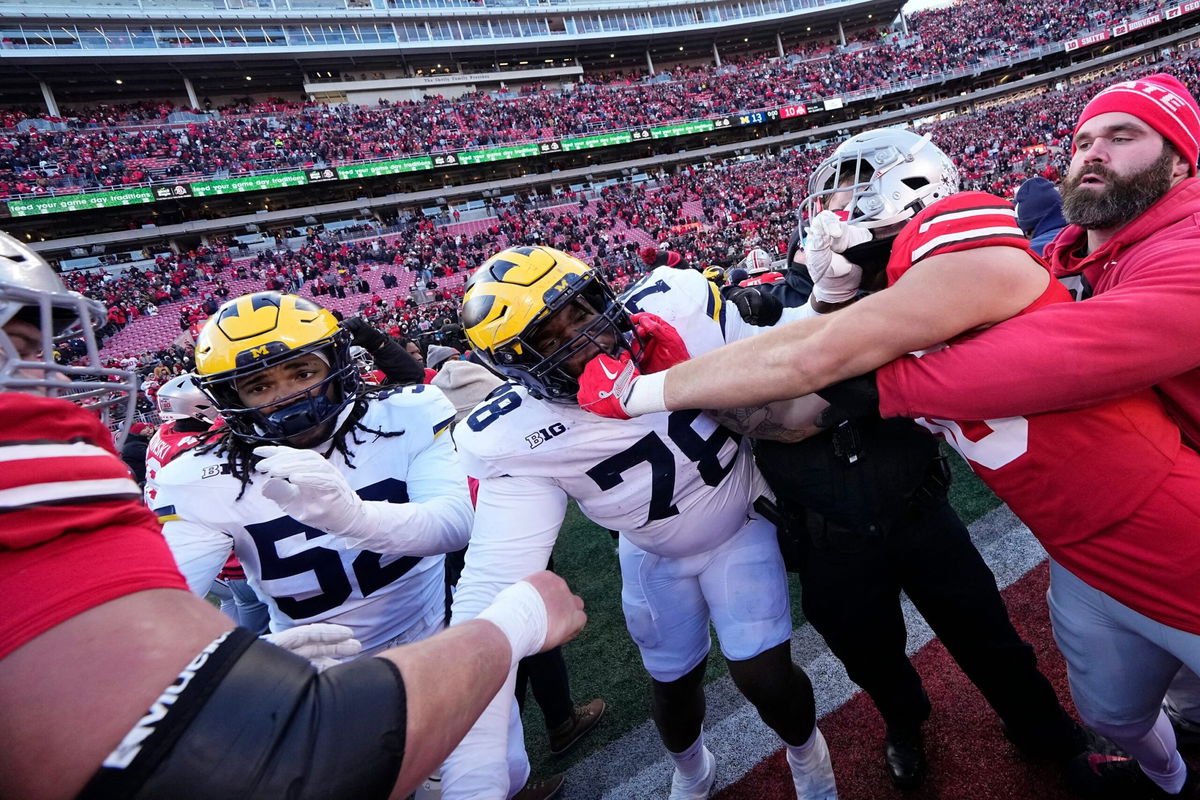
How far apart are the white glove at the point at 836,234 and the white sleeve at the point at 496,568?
1.16 metres

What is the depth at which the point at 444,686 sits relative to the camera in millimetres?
940

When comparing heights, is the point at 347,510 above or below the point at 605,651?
above

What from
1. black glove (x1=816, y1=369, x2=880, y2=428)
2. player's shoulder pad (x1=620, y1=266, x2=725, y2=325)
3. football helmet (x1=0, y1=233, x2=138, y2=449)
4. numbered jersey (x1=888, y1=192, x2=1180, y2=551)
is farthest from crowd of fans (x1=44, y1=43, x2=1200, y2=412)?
numbered jersey (x1=888, y1=192, x2=1180, y2=551)

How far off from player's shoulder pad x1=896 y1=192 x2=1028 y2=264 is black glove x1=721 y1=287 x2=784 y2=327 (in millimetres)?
790

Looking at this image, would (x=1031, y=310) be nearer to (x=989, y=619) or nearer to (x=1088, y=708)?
(x=989, y=619)

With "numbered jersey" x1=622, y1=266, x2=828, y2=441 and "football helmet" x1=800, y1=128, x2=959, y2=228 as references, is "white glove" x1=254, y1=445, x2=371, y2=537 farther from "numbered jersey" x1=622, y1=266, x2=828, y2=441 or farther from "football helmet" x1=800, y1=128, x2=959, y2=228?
"football helmet" x1=800, y1=128, x2=959, y2=228

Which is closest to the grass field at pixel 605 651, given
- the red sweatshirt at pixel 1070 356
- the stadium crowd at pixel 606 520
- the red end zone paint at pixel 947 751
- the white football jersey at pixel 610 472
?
the stadium crowd at pixel 606 520

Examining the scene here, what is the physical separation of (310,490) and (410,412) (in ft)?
2.39

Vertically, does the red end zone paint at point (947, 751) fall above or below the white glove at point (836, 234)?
below

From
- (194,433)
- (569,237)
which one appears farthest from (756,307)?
(569,237)

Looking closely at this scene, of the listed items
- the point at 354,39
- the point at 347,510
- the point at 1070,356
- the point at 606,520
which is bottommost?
the point at 606,520

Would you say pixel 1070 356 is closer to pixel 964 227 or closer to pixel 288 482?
pixel 964 227

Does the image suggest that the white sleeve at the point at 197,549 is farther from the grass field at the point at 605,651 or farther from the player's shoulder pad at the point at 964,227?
the player's shoulder pad at the point at 964,227

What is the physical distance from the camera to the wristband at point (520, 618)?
126cm
